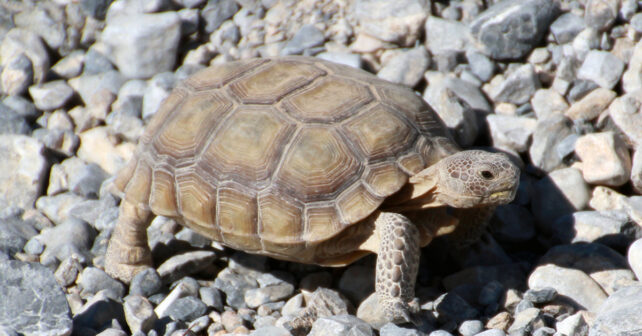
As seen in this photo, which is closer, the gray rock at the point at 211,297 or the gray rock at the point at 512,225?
the gray rock at the point at 211,297

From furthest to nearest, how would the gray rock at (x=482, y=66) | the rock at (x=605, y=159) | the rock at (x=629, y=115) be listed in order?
1. the gray rock at (x=482, y=66)
2. the rock at (x=629, y=115)
3. the rock at (x=605, y=159)

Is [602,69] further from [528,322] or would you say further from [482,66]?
[528,322]

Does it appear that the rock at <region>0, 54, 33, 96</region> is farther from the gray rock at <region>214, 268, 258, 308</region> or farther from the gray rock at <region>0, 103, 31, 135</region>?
the gray rock at <region>214, 268, 258, 308</region>

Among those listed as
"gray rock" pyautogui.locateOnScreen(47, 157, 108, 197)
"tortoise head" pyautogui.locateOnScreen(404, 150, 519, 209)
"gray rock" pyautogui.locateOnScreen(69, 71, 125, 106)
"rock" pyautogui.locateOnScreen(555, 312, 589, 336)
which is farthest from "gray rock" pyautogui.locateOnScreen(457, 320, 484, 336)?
"gray rock" pyautogui.locateOnScreen(69, 71, 125, 106)

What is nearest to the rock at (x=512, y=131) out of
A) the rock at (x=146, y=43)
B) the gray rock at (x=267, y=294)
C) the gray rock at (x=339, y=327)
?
the gray rock at (x=267, y=294)

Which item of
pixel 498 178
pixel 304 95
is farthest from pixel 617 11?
pixel 304 95

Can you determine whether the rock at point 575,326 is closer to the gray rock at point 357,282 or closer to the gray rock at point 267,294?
the gray rock at point 357,282
